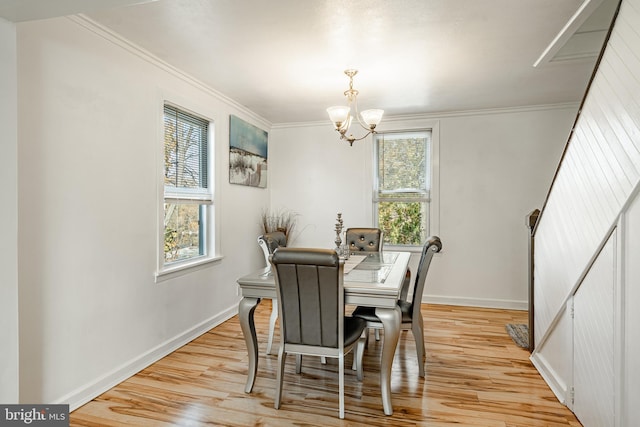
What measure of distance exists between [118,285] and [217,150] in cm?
176

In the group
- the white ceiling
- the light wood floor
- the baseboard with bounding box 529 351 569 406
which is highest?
the white ceiling

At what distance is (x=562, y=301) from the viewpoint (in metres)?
2.37

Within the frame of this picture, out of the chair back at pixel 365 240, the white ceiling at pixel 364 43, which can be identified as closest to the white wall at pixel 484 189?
the white ceiling at pixel 364 43

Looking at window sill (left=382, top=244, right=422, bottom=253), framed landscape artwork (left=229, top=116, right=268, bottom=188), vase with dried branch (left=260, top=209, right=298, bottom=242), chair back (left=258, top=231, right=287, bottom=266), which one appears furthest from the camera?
vase with dried branch (left=260, top=209, right=298, bottom=242)

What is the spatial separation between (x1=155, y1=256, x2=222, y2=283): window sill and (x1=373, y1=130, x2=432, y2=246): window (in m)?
2.32

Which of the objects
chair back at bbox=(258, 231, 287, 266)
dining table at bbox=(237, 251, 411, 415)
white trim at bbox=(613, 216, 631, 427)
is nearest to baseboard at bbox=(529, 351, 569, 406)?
white trim at bbox=(613, 216, 631, 427)

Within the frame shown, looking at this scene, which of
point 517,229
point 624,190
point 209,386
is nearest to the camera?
point 624,190

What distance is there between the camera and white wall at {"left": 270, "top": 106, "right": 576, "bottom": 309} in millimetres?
4289

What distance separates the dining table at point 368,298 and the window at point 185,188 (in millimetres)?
1135

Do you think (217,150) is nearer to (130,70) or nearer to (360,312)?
(130,70)

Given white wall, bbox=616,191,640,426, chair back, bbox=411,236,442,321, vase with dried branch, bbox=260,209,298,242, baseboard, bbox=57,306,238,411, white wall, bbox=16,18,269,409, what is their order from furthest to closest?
vase with dried branch, bbox=260,209,298,242, chair back, bbox=411,236,442,321, baseboard, bbox=57,306,238,411, white wall, bbox=16,18,269,409, white wall, bbox=616,191,640,426

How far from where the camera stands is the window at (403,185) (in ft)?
15.5

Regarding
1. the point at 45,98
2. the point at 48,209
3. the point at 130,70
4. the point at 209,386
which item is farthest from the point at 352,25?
the point at 209,386

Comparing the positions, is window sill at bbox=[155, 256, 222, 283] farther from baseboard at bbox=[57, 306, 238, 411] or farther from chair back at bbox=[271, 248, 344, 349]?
chair back at bbox=[271, 248, 344, 349]
